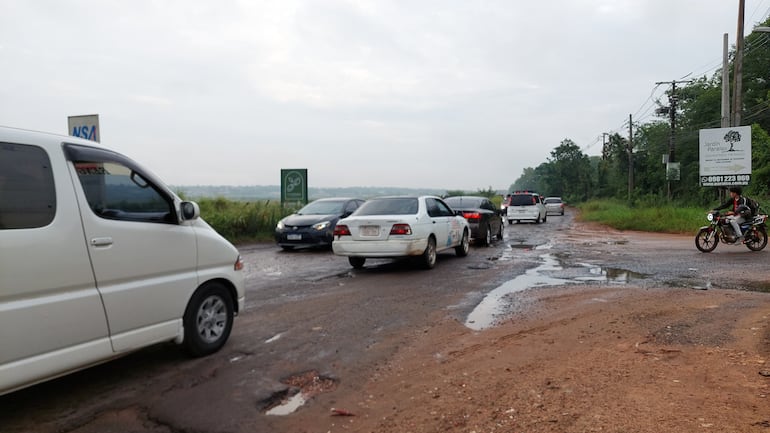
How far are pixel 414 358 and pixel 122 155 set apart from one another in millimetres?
3262

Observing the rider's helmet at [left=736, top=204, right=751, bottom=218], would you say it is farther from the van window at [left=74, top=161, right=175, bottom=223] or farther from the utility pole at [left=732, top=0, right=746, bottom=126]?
the van window at [left=74, top=161, right=175, bottom=223]

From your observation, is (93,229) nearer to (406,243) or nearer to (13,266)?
(13,266)

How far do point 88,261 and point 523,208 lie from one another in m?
27.2

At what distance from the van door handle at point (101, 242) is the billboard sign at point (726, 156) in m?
23.0

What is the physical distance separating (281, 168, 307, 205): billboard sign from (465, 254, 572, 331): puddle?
502 inches

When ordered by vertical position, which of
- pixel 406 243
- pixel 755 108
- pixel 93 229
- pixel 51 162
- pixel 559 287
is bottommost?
pixel 559 287

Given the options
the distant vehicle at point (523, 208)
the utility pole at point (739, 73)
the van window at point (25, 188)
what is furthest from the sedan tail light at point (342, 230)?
the distant vehicle at point (523, 208)

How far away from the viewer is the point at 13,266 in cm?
333

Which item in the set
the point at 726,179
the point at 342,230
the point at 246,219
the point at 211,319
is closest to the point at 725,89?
the point at 726,179

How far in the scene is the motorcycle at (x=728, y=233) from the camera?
13.0m

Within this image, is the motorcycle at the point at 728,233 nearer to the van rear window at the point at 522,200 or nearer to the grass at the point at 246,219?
the grass at the point at 246,219

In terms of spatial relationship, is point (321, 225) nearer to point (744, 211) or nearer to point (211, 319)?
point (211, 319)

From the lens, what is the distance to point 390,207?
35.8 feet

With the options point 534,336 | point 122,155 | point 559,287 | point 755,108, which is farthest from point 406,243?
point 755,108
